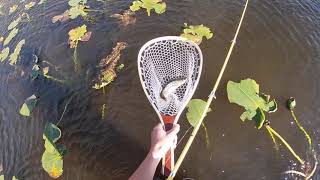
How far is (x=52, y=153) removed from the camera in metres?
6.89

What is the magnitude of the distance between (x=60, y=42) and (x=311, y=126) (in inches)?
235

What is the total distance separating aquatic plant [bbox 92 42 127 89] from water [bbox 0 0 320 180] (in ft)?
0.47

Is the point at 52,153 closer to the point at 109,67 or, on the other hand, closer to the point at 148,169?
the point at 109,67

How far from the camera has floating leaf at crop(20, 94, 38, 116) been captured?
7.73 metres

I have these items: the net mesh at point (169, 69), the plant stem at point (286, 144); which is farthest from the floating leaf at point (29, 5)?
the plant stem at point (286, 144)

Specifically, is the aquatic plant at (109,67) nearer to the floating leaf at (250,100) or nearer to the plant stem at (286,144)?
the floating leaf at (250,100)

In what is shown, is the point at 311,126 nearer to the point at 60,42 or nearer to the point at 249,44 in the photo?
the point at 249,44

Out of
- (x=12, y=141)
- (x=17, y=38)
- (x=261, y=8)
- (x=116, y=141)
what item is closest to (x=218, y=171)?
(x=116, y=141)

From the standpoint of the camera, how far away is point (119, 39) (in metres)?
8.91

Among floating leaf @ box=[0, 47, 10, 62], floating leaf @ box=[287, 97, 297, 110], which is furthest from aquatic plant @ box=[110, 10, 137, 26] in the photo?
floating leaf @ box=[287, 97, 297, 110]

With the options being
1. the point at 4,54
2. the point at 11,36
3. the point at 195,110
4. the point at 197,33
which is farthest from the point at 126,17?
the point at 195,110

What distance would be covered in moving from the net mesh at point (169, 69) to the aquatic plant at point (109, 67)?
1.60 metres

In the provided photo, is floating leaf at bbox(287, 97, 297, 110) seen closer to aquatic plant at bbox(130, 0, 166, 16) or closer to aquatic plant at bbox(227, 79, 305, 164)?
aquatic plant at bbox(227, 79, 305, 164)

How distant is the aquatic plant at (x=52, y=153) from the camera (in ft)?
21.9
